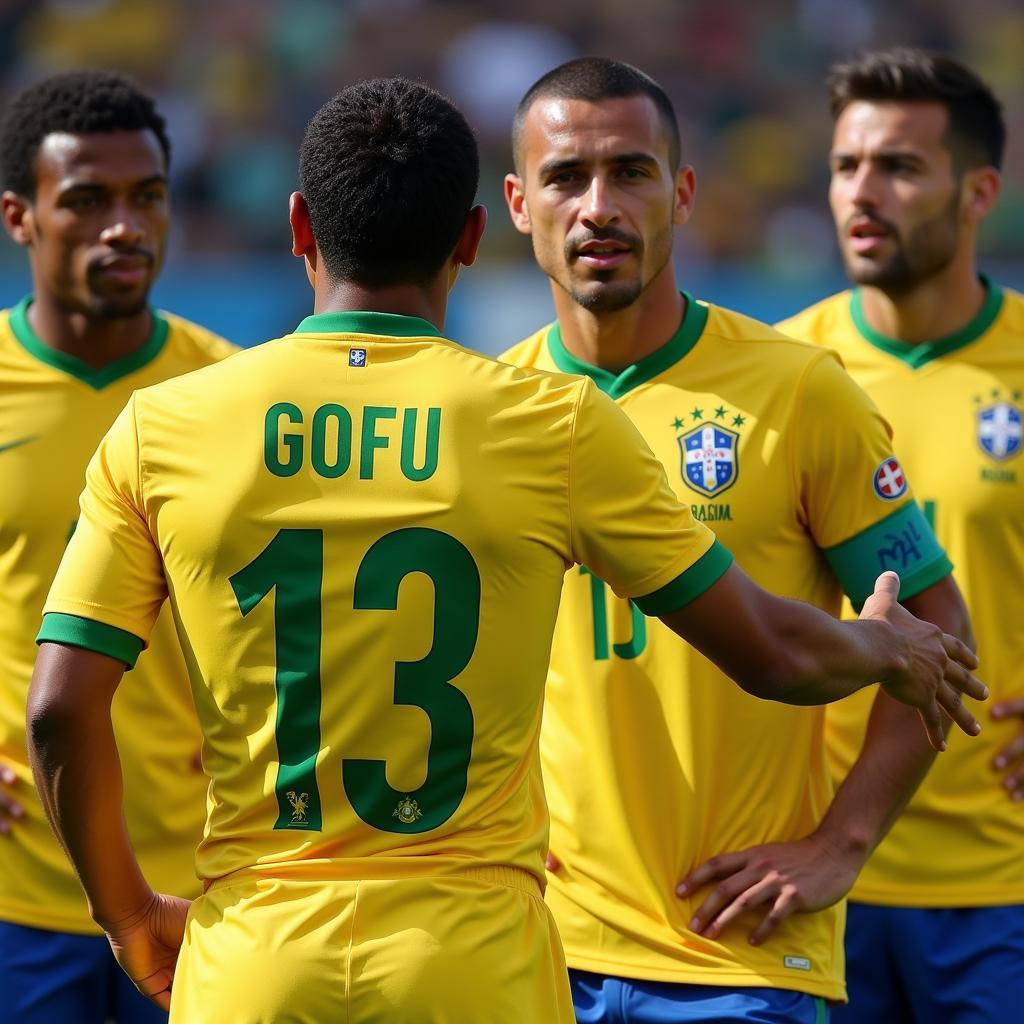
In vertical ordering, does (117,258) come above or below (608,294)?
above

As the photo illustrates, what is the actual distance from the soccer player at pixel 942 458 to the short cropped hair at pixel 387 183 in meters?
2.14

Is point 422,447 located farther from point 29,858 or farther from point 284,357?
point 29,858

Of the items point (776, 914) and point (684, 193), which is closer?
point (776, 914)

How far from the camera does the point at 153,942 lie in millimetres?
3184

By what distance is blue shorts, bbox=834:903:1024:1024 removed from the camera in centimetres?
450

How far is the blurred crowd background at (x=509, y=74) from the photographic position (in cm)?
1292

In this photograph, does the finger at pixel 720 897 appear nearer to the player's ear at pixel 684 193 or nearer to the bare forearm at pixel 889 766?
the bare forearm at pixel 889 766

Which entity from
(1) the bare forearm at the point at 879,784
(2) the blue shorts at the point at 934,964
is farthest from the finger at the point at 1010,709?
(1) the bare forearm at the point at 879,784

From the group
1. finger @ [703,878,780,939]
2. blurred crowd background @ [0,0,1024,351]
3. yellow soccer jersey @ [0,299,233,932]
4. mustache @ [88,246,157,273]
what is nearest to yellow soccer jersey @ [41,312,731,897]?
finger @ [703,878,780,939]

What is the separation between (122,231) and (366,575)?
2312 mm

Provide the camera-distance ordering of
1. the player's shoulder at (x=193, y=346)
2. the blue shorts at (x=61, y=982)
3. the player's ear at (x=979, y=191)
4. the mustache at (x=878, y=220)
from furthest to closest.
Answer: the player's ear at (x=979, y=191), the mustache at (x=878, y=220), the player's shoulder at (x=193, y=346), the blue shorts at (x=61, y=982)

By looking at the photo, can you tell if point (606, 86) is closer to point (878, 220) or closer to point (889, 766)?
point (878, 220)

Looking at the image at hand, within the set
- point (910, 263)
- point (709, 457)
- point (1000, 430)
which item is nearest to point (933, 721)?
point (709, 457)

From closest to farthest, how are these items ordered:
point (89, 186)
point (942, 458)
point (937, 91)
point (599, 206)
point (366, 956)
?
point (366, 956), point (599, 206), point (942, 458), point (89, 186), point (937, 91)
